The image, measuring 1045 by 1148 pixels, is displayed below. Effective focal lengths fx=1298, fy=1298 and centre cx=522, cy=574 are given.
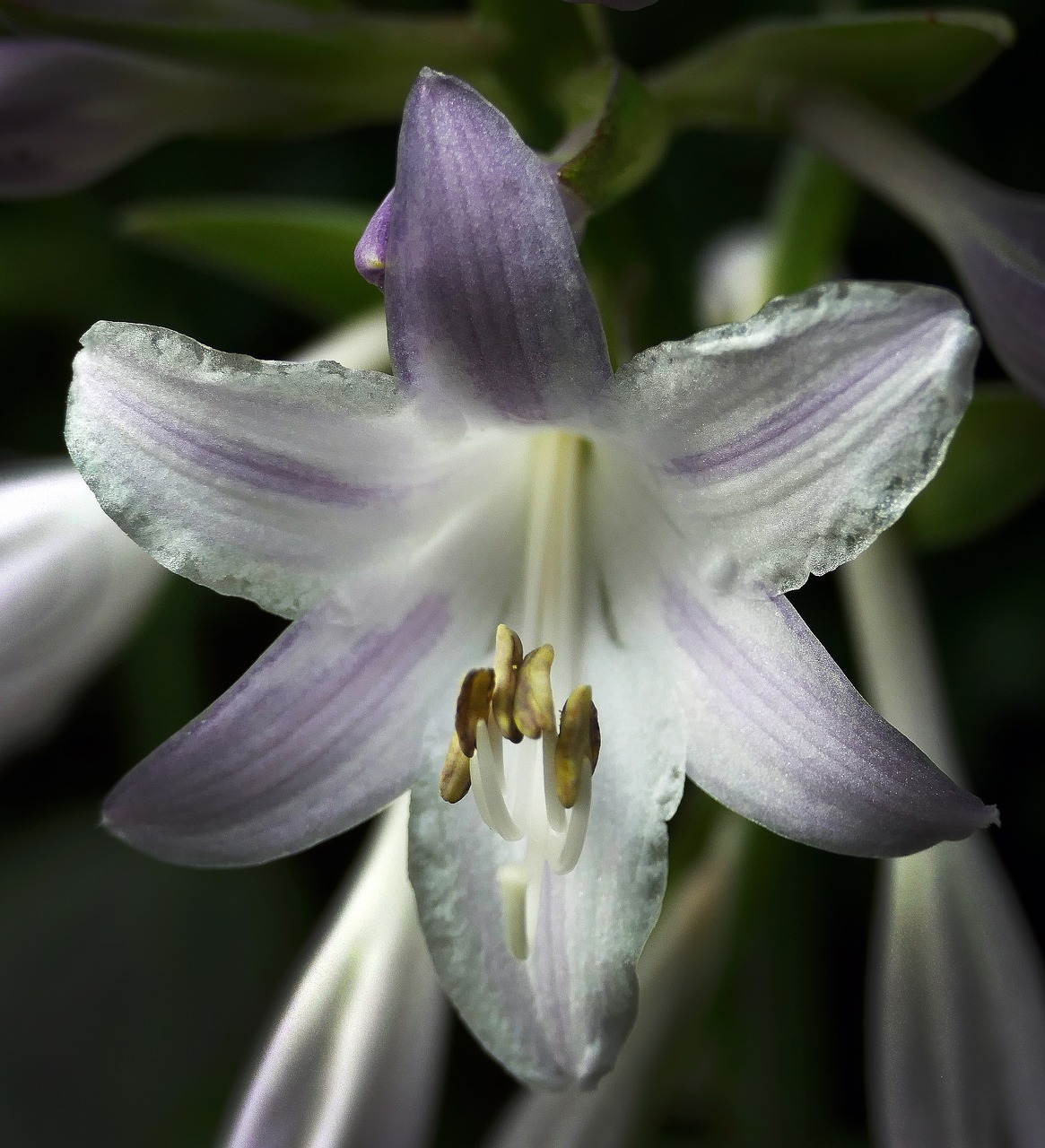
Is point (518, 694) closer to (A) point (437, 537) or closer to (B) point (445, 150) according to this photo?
(A) point (437, 537)

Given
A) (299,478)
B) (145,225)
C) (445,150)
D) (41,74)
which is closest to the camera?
(445,150)

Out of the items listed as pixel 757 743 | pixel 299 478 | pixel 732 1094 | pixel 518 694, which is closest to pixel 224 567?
pixel 299 478

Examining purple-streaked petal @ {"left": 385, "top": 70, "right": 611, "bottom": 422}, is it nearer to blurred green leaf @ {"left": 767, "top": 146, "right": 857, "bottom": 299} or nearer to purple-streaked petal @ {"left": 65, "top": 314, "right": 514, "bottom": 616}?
purple-streaked petal @ {"left": 65, "top": 314, "right": 514, "bottom": 616}

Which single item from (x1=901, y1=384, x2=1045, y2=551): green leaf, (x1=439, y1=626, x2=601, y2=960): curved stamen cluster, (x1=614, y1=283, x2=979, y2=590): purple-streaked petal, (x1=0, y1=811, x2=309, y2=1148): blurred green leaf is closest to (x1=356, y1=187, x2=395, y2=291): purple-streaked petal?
(x1=614, y1=283, x2=979, y2=590): purple-streaked petal

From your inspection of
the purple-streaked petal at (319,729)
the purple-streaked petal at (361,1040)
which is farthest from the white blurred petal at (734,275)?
the purple-streaked petal at (361,1040)

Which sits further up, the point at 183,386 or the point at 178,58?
the point at 178,58

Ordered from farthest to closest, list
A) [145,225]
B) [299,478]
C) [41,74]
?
[145,225] → [41,74] → [299,478]

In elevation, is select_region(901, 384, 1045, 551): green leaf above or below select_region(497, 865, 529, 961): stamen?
above

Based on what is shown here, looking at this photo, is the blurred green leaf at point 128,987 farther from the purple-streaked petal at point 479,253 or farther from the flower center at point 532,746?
the purple-streaked petal at point 479,253
